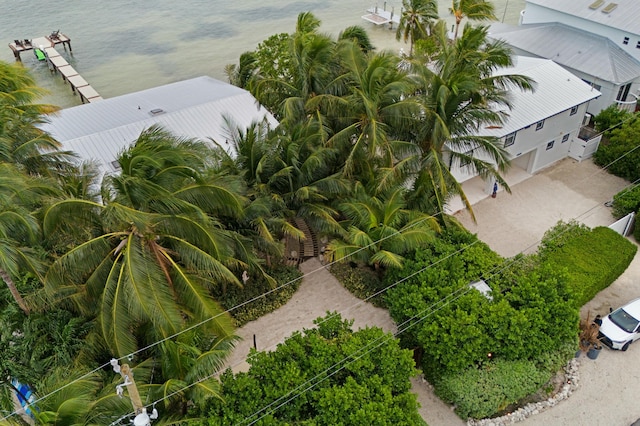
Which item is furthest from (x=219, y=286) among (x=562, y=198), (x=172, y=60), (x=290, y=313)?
(x=172, y=60)

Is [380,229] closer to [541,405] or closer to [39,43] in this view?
[541,405]

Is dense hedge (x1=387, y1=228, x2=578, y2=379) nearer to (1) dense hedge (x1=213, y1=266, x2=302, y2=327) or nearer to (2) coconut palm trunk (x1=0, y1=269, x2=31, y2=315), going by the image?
(1) dense hedge (x1=213, y1=266, x2=302, y2=327)

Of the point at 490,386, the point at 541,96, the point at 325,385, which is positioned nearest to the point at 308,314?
the point at 325,385

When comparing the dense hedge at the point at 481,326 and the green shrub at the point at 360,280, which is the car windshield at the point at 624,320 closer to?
the dense hedge at the point at 481,326

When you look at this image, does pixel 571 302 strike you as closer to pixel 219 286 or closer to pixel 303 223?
pixel 303 223

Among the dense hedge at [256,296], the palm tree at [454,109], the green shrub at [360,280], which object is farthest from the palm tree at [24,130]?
the palm tree at [454,109]
